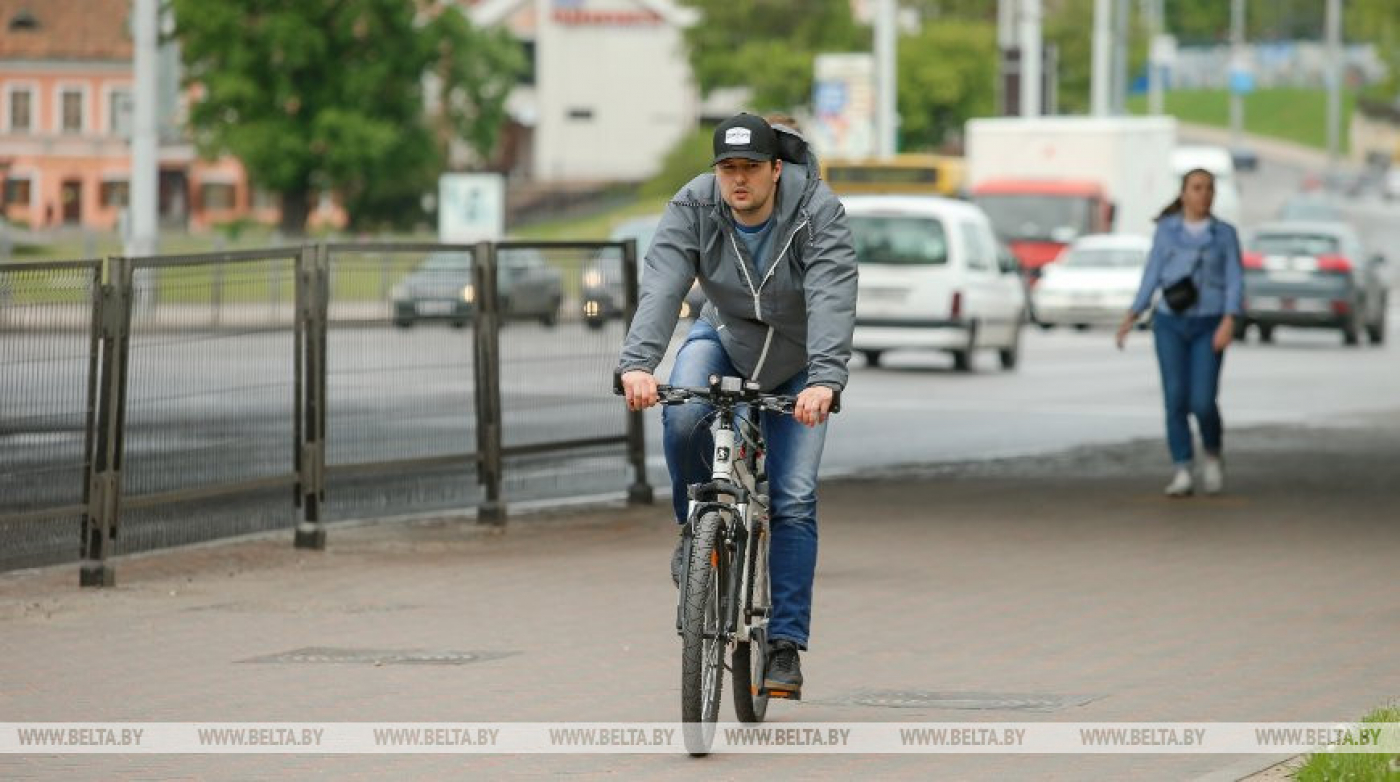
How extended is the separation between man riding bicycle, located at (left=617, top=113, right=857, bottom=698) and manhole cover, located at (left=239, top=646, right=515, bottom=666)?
1766 mm

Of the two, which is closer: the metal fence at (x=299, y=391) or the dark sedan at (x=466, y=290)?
the metal fence at (x=299, y=391)

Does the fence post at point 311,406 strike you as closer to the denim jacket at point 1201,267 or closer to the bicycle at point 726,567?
the denim jacket at point 1201,267

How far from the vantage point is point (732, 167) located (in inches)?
334

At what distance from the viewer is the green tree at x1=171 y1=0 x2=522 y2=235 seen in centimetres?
8150

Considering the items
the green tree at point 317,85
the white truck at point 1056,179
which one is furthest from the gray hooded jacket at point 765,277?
the green tree at point 317,85

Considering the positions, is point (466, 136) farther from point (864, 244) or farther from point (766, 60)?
point (864, 244)

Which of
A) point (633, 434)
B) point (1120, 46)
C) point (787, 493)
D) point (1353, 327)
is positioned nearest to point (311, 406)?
point (633, 434)

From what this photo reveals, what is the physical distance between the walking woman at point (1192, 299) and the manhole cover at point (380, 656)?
667 centimetres

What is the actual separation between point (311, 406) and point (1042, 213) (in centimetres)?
3886

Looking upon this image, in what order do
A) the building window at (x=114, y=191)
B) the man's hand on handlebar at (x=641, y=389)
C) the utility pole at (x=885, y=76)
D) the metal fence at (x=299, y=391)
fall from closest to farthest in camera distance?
the man's hand on handlebar at (x=641, y=389) → the metal fence at (x=299, y=391) → the utility pole at (x=885, y=76) → the building window at (x=114, y=191)

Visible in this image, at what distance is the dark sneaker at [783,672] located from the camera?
871cm

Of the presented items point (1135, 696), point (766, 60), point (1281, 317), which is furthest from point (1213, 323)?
point (766, 60)

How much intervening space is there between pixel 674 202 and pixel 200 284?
5293 mm

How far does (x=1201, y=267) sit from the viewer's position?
16453 mm
